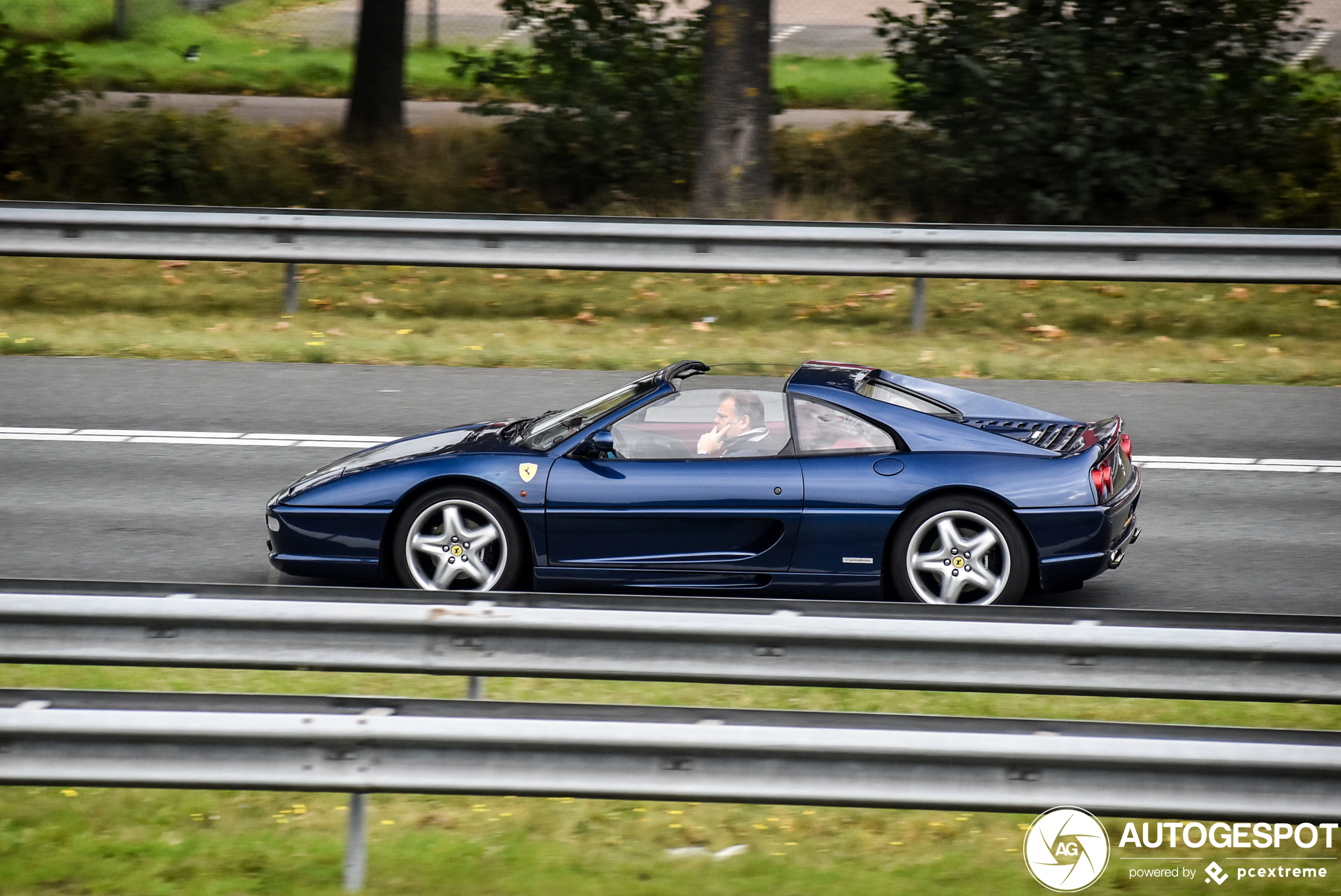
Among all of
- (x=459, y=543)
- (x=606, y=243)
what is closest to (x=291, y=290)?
(x=606, y=243)

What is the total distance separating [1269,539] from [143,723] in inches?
241

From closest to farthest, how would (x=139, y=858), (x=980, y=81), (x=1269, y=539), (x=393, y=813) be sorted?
(x=139, y=858) → (x=393, y=813) → (x=1269, y=539) → (x=980, y=81)

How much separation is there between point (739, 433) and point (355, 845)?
3.14m

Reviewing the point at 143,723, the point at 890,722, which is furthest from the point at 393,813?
the point at 890,722

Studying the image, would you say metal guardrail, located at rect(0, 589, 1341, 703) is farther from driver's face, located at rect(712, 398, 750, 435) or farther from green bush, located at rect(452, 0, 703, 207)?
green bush, located at rect(452, 0, 703, 207)

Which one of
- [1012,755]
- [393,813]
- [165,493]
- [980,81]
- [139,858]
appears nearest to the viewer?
[1012,755]

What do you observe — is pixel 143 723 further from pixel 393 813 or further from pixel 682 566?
pixel 682 566

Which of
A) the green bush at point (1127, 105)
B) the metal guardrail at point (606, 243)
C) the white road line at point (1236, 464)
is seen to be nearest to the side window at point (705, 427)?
the white road line at point (1236, 464)

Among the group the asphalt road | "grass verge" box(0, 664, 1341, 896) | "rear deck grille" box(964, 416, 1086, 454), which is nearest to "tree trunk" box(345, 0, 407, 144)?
the asphalt road

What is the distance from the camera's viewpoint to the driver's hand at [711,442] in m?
7.05

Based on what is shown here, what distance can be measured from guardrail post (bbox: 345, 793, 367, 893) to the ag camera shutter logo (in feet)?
6.50

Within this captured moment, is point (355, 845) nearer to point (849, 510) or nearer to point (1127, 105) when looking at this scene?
point (849, 510)

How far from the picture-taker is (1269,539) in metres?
8.13

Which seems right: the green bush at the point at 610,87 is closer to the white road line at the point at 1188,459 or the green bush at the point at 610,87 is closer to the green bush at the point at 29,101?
the green bush at the point at 29,101
